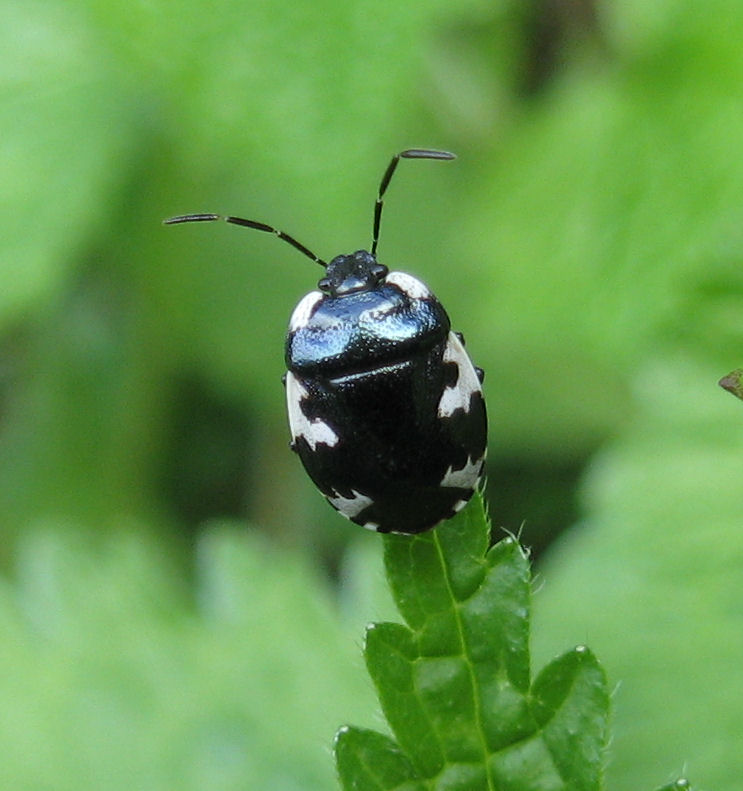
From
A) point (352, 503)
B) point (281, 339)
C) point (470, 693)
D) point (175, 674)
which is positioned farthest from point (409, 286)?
point (281, 339)

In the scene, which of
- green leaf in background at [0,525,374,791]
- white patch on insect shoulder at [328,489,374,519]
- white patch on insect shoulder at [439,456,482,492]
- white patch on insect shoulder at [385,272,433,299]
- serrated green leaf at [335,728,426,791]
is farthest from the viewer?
green leaf in background at [0,525,374,791]

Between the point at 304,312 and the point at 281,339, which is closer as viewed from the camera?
the point at 304,312

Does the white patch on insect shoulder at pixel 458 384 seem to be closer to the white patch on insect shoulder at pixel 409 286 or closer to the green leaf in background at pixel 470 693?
the white patch on insect shoulder at pixel 409 286

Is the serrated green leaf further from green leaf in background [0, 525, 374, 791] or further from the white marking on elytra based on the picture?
green leaf in background [0, 525, 374, 791]

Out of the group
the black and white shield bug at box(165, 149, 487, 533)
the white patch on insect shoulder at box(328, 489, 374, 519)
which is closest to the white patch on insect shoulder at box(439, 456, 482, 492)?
the black and white shield bug at box(165, 149, 487, 533)

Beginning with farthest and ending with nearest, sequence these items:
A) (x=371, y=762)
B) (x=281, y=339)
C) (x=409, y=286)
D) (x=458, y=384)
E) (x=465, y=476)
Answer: (x=281, y=339) → (x=409, y=286) → (x=458, y=384) → (x=465, y=476) → (x=371, y=762)

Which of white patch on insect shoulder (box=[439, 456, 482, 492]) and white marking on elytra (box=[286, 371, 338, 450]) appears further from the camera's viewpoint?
white marking on elytra (box=[286, 371, 338, 450])

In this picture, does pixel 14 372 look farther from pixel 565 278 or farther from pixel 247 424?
pixel 565 278

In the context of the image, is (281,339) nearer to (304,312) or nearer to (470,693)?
(304,312)
